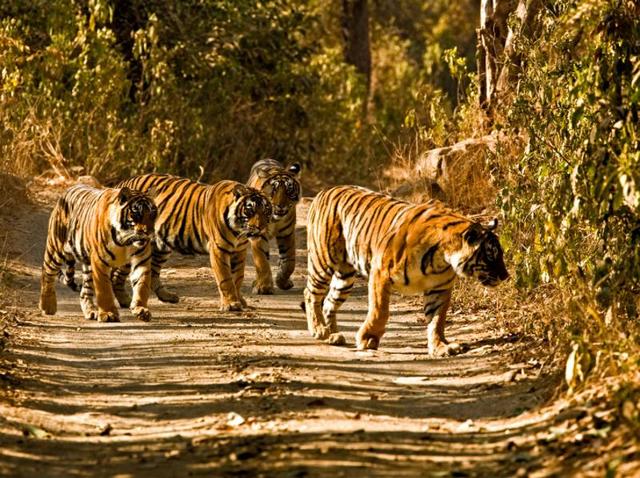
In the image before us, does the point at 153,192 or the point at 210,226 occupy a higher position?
the point at 153,192

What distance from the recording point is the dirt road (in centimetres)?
609

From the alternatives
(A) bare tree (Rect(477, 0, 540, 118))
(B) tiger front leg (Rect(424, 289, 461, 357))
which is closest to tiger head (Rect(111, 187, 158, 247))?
(B) tiger front leg (Rect(424, 289, 461, 357))

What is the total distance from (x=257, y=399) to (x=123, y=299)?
3.94 metres

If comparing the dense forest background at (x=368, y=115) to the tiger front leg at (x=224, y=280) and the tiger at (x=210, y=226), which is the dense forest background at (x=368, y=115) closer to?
the tiger at (x=210, y=226)

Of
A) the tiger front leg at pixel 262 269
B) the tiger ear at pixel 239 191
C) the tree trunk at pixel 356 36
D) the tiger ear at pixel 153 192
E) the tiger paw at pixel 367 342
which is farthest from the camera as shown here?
the tree trunk at pixel 356 36

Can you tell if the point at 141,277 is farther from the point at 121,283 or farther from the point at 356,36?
the point at 356,36

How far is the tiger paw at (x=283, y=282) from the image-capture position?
40.4 feet

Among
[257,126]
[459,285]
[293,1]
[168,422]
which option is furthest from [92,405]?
[293,1]

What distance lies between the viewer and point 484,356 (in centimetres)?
868

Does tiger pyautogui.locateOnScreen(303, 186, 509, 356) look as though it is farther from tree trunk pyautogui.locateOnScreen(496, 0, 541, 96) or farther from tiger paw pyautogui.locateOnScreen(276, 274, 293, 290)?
tree trunk pyautogui.locateOnScreen(496, 0, 541, 96)

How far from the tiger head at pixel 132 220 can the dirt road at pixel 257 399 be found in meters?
0.63

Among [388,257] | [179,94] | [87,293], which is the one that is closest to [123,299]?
[87,293]

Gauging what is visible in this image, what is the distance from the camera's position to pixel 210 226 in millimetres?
11109

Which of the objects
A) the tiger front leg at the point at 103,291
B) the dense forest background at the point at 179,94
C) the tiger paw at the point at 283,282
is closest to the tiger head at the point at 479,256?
the tiger front leg at the point at 103,291
